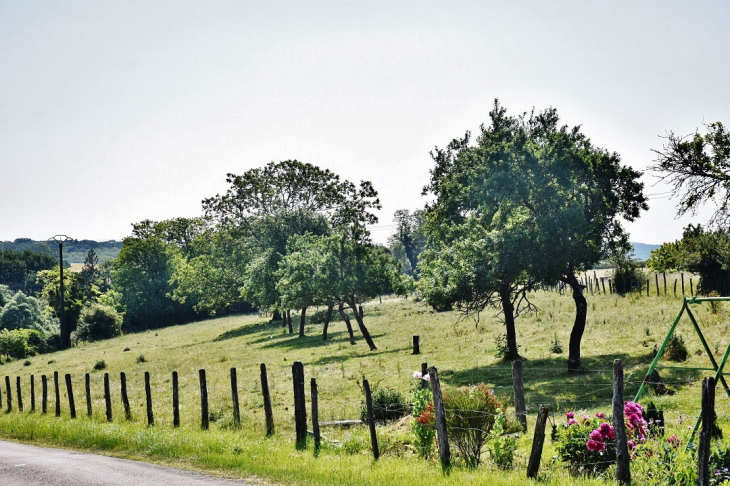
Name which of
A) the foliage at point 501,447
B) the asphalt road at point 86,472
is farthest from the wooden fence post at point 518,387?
the asphalt road at point 86,472

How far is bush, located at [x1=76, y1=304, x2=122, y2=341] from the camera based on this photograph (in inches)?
3282

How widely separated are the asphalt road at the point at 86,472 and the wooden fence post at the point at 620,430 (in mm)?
6492

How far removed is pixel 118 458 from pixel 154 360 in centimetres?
3506

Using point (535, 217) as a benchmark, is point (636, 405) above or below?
below

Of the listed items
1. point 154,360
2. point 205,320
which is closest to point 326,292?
point 154,360

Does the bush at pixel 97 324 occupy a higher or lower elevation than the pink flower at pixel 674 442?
lower

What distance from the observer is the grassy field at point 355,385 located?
11.9 metres

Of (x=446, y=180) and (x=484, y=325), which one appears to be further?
(x=484, y=325)

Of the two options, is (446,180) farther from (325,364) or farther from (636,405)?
(636,405)

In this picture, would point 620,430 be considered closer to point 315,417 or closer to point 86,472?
point 315,417

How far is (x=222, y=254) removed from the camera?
225 ft

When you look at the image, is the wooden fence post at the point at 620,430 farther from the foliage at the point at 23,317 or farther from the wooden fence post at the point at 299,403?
the foliage at the point at 23,317

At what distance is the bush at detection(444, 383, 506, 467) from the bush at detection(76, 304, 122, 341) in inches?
3269

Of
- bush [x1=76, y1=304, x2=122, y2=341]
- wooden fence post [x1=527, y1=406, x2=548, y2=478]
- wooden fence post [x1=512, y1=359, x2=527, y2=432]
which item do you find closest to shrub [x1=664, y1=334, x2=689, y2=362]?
wooden fence post [x1=512, y1=359, x2=527, y2=432]
